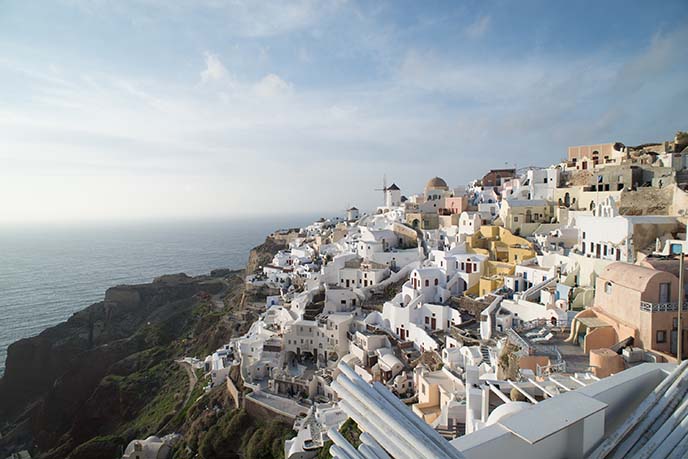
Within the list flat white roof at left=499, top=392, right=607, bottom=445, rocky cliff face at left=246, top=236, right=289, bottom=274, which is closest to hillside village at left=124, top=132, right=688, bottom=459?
flat white roof at left=499, top=392, right=607, bottom=445

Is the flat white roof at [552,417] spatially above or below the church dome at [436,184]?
below

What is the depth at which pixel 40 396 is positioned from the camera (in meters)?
36.3

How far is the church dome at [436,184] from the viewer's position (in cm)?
4075

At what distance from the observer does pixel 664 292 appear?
9477 mm

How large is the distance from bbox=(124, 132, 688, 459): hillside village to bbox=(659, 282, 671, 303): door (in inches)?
1.4

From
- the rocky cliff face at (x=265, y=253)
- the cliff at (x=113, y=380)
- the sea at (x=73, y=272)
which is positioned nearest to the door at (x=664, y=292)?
the cliff at (x=113, y=380)

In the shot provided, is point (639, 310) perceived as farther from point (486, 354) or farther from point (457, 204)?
point (457, 204)

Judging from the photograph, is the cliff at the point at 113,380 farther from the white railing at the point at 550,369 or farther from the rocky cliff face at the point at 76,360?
the white railing at the point at 550,369

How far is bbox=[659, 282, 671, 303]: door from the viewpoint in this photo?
9.44 metres

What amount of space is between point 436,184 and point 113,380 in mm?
35864


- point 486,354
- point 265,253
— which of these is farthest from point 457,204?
point 265,253

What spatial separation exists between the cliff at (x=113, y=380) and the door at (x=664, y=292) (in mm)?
15875

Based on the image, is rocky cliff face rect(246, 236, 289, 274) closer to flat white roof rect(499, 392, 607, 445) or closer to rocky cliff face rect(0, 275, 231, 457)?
rocky cliff face rect(0, 275, 231, 457)

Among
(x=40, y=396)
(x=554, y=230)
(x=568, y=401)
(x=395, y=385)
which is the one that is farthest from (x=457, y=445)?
(x=40, y=396)
